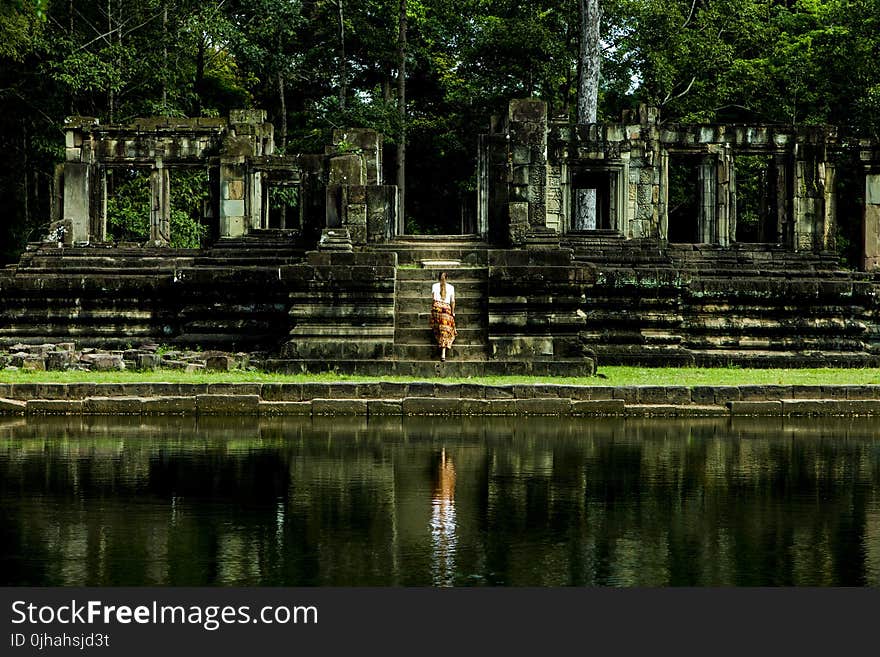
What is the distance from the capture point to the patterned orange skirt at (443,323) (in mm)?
17406

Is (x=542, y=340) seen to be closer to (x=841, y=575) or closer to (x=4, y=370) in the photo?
(x=4, y=370)

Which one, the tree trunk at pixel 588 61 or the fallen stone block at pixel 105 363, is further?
the tree trunk at pixel 588 61

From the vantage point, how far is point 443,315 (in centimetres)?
1742

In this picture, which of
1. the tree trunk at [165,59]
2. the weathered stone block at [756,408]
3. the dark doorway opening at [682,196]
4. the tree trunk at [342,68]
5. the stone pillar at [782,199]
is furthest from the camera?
the tree trunk at [342,68]

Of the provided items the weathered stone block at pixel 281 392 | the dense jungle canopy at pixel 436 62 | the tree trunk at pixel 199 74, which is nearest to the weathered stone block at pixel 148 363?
the weathered stone block at pixel 281 392

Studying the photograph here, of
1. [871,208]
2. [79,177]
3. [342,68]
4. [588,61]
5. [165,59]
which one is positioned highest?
[342,68]

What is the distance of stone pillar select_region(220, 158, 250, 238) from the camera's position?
84.5 ft

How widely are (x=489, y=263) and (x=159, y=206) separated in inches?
498

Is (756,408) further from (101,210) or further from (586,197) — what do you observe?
(586,197)

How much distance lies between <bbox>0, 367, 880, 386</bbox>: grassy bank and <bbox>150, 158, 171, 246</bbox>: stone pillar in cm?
1174

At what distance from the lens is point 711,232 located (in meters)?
25.7

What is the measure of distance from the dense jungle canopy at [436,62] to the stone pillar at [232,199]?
8539 millimetres

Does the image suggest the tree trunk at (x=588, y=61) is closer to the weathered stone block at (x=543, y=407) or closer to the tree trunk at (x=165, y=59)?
the tree trunk at (x=165, y=59)

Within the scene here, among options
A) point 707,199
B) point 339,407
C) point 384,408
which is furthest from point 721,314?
point 339,407
